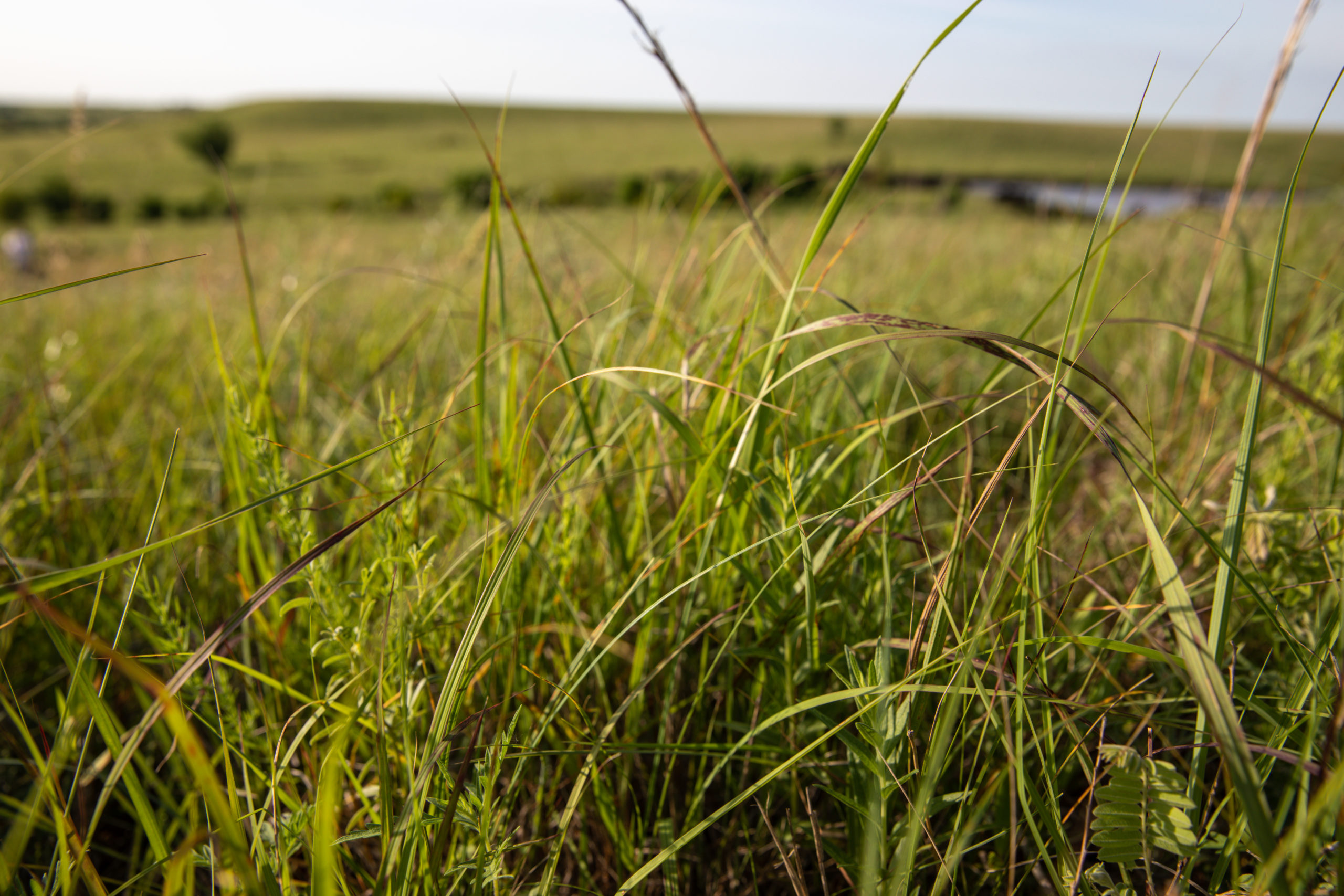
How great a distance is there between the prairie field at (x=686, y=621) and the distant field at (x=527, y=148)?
1468 centimetres

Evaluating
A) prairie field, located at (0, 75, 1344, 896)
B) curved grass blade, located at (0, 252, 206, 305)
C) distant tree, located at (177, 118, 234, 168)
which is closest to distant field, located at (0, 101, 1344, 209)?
distant tree, located at (177, 118, 234, 168)

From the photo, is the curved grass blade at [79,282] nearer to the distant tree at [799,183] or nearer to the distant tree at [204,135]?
the distant tree at [799,183]

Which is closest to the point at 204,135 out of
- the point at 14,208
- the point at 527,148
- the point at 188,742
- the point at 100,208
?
the point at 100,208

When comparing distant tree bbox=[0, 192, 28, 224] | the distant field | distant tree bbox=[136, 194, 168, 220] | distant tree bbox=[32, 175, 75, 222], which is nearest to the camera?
distant tree bbox=[32, 175, 75, 222]

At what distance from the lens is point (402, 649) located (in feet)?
2.08

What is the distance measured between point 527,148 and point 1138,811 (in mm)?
43406

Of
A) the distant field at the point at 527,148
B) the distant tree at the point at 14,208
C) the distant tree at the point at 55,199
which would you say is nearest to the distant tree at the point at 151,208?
the distant field at the point at 527,148

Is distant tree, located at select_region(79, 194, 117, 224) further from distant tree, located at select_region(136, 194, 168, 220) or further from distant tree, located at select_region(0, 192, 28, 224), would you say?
distant tree, located at select_region(0, 192, 28, 224)

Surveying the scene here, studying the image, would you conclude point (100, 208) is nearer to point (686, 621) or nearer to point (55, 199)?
point (55, 199)

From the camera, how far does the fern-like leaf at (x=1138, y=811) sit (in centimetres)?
57

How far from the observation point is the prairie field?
0.55m

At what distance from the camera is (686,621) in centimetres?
77

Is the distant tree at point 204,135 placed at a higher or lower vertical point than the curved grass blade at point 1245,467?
higher

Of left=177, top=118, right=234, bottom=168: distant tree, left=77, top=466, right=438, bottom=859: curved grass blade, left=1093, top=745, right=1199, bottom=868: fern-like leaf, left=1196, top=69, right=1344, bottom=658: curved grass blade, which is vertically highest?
left=177, top=118, right=234, bottom=168: distant tree
